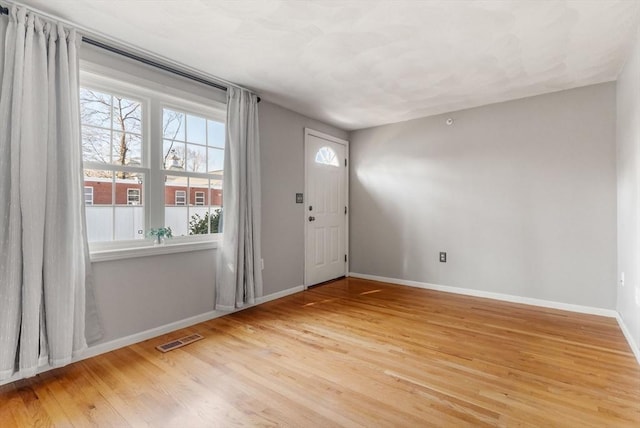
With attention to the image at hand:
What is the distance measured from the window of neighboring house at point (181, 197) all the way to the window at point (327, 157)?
205cm

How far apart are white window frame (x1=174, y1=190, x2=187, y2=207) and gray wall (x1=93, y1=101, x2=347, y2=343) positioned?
1.55ft

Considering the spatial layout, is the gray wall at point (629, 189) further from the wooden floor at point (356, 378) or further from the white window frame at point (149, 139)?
the white window frame at point (149, 139)

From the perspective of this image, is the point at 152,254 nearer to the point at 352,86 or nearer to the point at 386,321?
the point at 386,321

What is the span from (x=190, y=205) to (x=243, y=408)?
196 cm

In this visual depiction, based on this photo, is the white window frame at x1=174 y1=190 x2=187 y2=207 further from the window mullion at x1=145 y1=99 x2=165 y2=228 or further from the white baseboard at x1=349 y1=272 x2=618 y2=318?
the white baseboard at x1=349 y1=272 x2=618 y2=318

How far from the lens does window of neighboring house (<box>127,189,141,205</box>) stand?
2.67 meters

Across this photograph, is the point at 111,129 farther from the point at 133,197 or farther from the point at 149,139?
the point at 133,197

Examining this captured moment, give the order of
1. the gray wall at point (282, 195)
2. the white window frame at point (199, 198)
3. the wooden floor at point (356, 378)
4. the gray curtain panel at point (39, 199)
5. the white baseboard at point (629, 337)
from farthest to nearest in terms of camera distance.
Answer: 1. the gray wall at point (282, 195)
2. the white window frame at point (199, 198)
3. the white baseboard at point (629, 337)
4. the gray curtain panel at point (39, 199)
5. the wooden floor at point (356, 378)

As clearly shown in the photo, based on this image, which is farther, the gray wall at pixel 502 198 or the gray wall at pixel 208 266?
the gray wall at pixel 502 198

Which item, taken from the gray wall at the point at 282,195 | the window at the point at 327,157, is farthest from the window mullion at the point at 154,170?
the window at the point at 327,157

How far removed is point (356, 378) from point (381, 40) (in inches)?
95.2

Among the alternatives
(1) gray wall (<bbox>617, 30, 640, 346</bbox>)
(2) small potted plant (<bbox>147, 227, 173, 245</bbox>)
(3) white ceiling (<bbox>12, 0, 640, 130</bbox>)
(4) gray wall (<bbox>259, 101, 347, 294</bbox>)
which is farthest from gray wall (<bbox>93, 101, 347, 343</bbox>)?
(1) gray wall (<bbox>617, 30, 640, 346</bbox>)

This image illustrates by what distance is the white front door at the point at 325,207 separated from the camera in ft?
14.6

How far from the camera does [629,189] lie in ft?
8.66
